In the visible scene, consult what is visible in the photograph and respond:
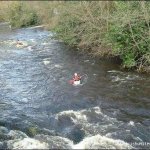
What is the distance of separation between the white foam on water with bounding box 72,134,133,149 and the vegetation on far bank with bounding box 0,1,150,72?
1090cm

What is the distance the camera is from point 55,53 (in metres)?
34.0

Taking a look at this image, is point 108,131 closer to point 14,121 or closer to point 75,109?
point 75,109

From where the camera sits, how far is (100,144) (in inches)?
623

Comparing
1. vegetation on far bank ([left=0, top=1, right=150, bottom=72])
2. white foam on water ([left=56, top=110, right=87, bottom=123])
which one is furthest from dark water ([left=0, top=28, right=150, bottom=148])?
vegetation on far bank ([left=0, top=1, right=150, bottom=72])

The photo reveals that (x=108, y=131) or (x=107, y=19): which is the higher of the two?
(x=107, y=19)

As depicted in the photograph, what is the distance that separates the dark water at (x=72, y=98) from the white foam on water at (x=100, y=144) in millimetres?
126

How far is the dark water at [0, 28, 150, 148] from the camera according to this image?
17.6 meters

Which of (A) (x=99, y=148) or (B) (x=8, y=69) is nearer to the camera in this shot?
(A) (x=99, y=148)

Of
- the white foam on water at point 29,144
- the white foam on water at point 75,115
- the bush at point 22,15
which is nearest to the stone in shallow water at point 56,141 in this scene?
the white foam on water at point 29,144

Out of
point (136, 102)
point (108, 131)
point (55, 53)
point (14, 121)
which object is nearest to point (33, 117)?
point (14, 121)

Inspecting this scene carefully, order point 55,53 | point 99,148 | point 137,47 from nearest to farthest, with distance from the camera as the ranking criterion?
point 99,148, point 137,47, point 55,53

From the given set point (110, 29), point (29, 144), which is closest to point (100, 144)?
point (29, 144)

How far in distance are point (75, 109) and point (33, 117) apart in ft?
7.48

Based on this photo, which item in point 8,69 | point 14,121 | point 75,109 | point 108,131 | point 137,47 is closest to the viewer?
point 108,131
